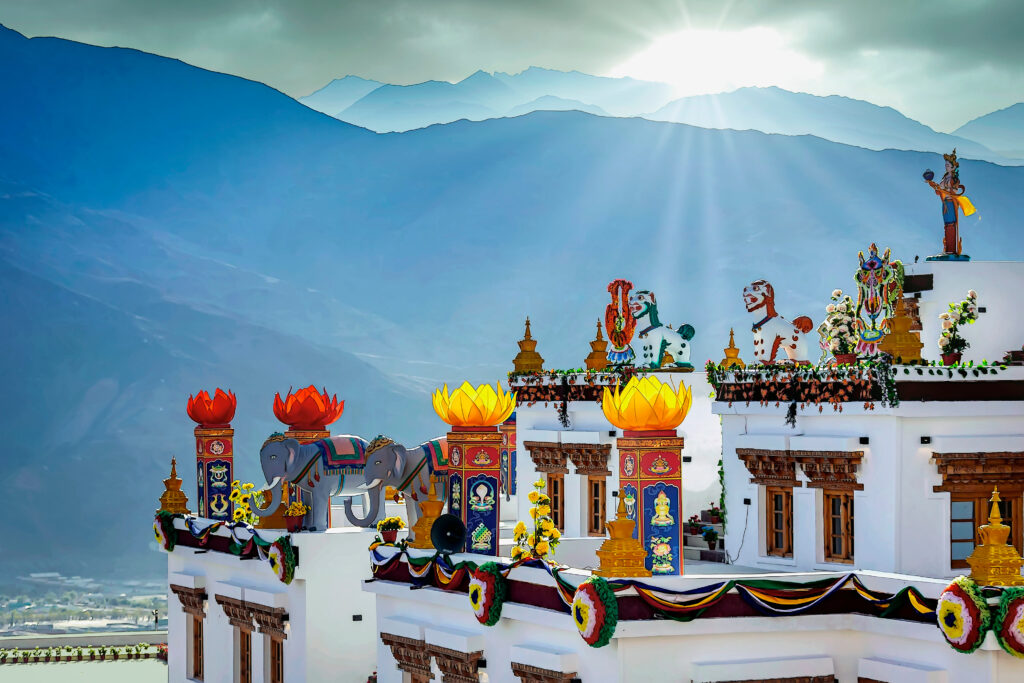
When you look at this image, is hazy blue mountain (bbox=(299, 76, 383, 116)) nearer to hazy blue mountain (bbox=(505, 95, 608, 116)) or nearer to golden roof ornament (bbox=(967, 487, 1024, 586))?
hazy blue mountain (bbox=(505, 95, 608, 116))

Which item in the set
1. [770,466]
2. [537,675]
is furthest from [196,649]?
[537,675]

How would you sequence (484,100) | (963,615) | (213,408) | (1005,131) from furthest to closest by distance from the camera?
(484,100), (1005,131), (213,408), (963,615)

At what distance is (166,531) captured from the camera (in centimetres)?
2348

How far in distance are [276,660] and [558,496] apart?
5.64 meters

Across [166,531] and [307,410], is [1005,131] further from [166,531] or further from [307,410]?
[166,531]

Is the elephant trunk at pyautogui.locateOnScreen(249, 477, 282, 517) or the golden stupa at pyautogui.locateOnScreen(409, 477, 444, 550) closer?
the golden stupa at pyautogui.locateOnScreen(409, 477, 444, 550)

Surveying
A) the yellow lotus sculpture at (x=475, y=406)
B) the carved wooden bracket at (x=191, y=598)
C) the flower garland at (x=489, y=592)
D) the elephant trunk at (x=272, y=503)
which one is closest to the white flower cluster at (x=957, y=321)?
the yellow lotus sculpture at (x=475, y=406)

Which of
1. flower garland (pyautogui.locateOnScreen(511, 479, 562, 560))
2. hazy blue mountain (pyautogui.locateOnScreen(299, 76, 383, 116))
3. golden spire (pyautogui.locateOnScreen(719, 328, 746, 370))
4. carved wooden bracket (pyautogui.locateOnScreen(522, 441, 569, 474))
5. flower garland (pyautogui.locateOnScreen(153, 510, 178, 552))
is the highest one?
hazy blue mountain (pyautogui.locateOnScreen(299, 76, 383, 116))

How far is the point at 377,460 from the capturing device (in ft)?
62.2

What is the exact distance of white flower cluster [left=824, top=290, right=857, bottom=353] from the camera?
17.8 meters

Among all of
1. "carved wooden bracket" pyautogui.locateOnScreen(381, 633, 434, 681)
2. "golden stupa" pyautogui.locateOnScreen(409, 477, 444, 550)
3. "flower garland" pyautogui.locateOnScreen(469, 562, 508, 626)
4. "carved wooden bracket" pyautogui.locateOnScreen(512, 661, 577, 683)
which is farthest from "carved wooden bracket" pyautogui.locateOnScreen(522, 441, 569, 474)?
"carved wooden bracket" pyautogui.locateOnScreen(512, 661, 577, 683)

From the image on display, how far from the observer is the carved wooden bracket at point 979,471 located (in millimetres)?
15602

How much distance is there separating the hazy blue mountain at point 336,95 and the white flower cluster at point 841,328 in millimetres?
101857

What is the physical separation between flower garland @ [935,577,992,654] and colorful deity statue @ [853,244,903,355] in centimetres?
568
